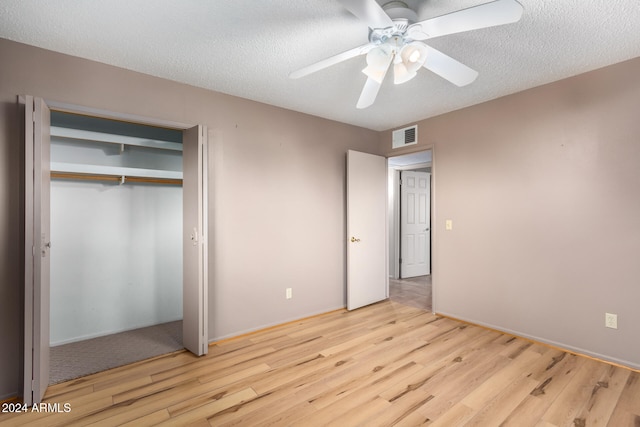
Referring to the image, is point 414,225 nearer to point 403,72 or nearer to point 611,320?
point 611,320

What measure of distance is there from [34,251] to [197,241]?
1035 mm

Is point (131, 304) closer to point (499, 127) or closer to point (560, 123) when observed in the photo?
point (499, 127)

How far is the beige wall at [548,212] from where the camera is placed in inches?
96.3

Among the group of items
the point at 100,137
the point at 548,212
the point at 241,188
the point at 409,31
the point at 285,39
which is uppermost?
the point at 285,39

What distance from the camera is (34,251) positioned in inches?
77.9

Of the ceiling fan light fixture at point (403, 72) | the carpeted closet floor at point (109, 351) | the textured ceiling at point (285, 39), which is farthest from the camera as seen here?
the carpeted closet floor at point (109, 351)

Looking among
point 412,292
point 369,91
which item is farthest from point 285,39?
point 412,292

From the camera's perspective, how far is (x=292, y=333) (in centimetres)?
316

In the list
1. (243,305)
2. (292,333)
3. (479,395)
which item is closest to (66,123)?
(243,305)

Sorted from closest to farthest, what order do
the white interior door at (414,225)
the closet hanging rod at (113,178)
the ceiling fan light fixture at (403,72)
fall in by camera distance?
the ceiling fan light fixture at (403,72)
the closet hanging rod at (113,178)
the white interior door at (414,225)

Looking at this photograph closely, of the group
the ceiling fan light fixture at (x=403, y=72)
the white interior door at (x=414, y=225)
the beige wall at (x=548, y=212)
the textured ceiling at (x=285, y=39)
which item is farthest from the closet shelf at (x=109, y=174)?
the white interior door at (x=414, y=225)

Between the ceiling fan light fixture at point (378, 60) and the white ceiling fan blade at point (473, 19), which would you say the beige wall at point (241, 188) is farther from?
the white ceiling fan blade at point (473, 19)

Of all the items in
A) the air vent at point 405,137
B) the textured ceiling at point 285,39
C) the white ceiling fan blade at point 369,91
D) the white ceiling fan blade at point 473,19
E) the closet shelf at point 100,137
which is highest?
the textured ceiling at point 285,39

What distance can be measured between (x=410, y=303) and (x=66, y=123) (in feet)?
14.7
